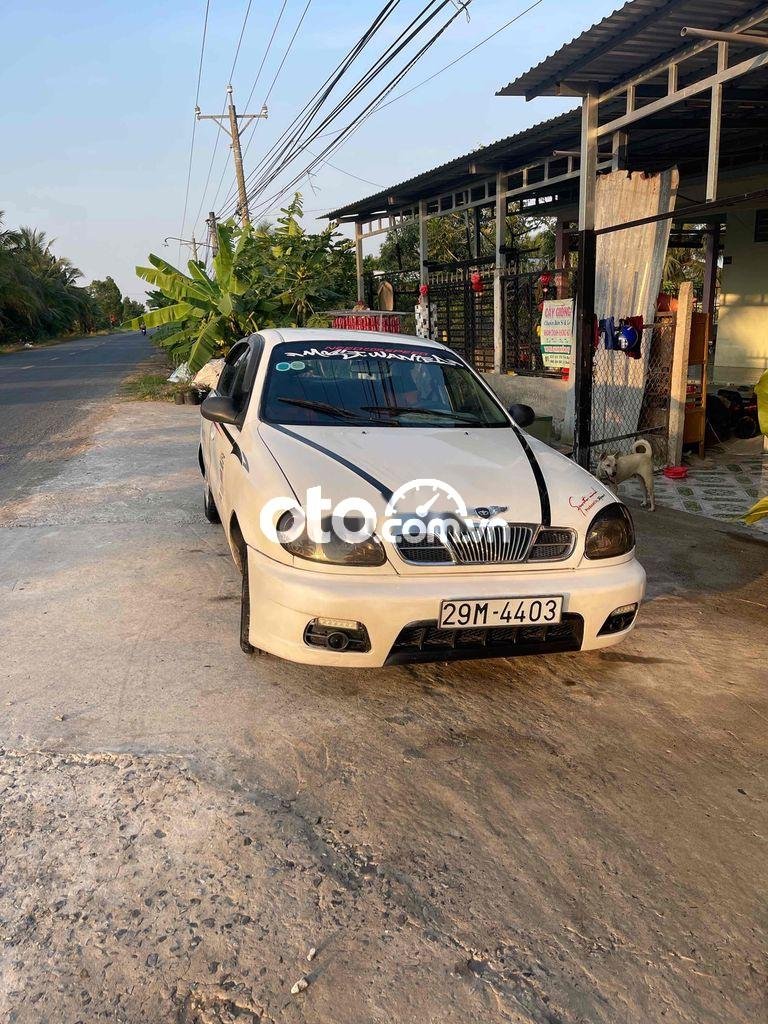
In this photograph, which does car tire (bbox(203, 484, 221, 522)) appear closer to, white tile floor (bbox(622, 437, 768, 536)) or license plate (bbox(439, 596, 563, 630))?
license plate (bbox(439, 596, 563, 630))

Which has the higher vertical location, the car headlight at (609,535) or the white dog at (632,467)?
the car headlight at (609,535)

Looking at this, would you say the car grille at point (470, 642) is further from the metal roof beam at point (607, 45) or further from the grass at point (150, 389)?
the grass at point (150, 389)

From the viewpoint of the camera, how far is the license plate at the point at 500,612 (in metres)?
3.13

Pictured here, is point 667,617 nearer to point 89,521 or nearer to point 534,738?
point 534,738

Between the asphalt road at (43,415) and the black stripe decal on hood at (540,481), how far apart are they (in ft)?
16.9

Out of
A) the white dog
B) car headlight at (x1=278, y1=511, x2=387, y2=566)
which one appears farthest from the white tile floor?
car headlight at (x1=278, y1=511, x2=387, y2=566)

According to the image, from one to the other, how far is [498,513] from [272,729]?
130 centimetres

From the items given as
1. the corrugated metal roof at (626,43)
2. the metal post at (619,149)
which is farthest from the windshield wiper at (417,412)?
the metal post at (619,149)

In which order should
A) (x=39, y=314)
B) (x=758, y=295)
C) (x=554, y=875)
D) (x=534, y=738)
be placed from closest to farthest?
(x=554, y=875) < (x=534, y=738) < (x=758, y=295) < (x=39, y=314)

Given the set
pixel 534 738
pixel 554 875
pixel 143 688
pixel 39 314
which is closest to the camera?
pixel 554 875

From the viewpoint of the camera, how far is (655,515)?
680 cm

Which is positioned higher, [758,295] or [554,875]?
[758,295]

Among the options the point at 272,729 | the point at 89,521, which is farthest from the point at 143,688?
the point at 89,521

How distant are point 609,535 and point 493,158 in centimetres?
1103
